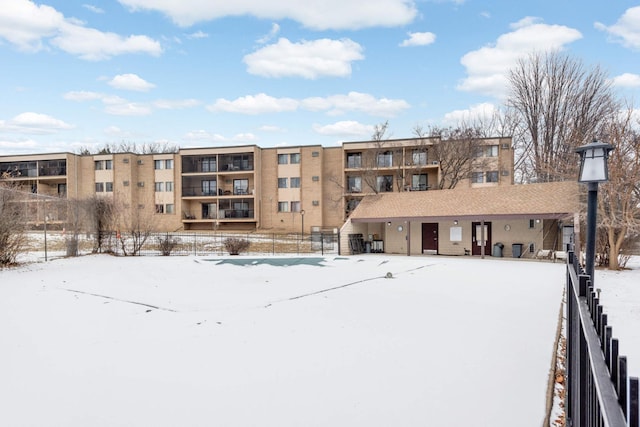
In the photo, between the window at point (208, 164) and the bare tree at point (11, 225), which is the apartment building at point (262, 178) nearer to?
the window at point (208, 164)

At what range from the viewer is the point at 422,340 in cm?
714

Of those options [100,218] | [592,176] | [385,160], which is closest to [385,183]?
[385,160]

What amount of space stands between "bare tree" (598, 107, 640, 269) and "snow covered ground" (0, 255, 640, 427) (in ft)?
14.2

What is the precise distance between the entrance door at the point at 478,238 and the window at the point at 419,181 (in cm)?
1455

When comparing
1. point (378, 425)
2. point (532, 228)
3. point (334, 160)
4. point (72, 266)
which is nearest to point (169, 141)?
point (334, 160)

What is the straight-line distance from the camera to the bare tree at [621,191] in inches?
650

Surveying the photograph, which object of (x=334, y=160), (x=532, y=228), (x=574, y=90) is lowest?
(x=532, y=228)

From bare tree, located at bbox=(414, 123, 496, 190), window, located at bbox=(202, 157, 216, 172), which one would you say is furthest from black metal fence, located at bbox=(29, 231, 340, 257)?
window, located at bbox=(202, 157, 216, 172)

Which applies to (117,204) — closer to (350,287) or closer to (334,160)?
(350,287)

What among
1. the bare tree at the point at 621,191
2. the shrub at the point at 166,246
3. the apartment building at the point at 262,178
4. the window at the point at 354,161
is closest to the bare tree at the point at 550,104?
the apartment building at the point at 262,178

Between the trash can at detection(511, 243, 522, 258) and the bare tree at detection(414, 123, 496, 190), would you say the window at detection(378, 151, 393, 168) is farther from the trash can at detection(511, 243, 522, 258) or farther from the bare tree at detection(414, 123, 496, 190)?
the trash can at detection(511, 243, 522, 258)

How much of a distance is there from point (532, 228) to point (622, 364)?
2278 centimetres

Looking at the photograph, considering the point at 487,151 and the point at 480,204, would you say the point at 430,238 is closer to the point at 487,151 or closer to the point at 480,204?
the point at 480,204

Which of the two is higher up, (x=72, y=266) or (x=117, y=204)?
(x=117, y=204)
